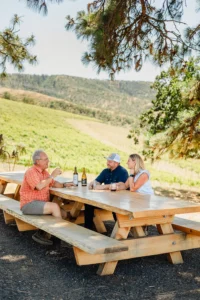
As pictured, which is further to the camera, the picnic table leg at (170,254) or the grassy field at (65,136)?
the grassy field at (65,136)

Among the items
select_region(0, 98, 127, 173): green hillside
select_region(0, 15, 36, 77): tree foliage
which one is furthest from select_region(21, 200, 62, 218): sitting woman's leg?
select_region(0, 98, 127, 173): green hillside

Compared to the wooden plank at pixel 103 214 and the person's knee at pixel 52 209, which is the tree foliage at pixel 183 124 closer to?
the wooden plank at pixel 103 214

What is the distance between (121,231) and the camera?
3.97 m

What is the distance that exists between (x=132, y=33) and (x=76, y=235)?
4.17m

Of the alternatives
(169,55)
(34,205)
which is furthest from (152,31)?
(34,205)

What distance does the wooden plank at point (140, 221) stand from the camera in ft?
13.0

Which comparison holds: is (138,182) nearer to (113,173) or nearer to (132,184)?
(132,184)

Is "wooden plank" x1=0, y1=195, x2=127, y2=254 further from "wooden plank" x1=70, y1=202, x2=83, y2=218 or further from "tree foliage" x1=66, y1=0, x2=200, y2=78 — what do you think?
"tree foliage" x1=66, y1=0, x2=200, y2=78

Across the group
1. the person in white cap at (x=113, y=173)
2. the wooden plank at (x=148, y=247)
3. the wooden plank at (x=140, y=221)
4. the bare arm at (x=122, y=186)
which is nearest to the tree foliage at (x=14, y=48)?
the person in white cap at (x=113, y=173)

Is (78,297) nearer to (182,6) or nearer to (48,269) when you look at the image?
(48,269)

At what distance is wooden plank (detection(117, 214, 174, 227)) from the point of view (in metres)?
3.96

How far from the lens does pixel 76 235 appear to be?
3.86m

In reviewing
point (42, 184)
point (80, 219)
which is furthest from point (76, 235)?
point (80, 219)

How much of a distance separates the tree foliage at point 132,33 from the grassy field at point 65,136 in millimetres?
15051
